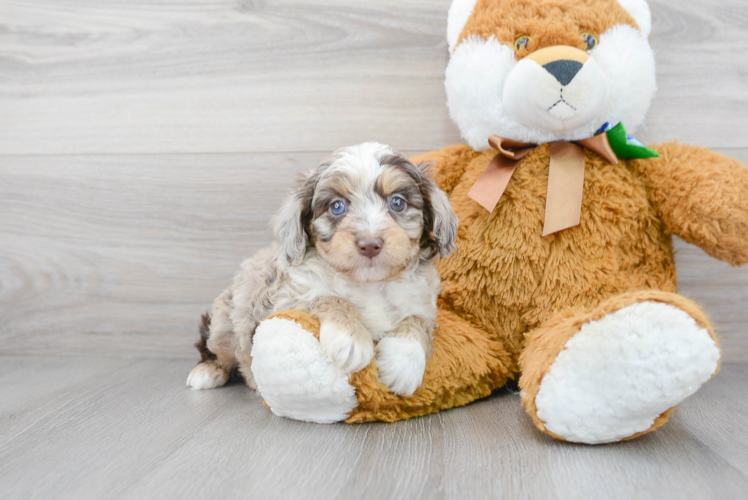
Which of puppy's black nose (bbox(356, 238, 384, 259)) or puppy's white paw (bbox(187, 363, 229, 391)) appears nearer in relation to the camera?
puppy's black nose (bbox(356, 238, 384, 259))

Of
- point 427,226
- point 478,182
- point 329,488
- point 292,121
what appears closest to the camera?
point 329,488

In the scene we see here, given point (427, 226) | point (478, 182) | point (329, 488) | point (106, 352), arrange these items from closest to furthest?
point (329, 488) < point (427, 226) < point (478, 182) < point (106, 352)

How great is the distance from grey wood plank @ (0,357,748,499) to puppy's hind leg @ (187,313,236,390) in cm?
17

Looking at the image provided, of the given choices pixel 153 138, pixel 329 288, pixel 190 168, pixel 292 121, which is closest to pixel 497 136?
pixel 329 288

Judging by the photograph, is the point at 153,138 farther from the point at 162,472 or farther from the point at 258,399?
the point at 162,472

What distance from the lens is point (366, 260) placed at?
126cm

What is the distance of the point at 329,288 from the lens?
1.40 m

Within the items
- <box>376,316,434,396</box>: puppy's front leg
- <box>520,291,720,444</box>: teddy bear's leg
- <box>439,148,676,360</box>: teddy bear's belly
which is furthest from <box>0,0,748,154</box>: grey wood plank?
<box>520,291,720,444</box>: teddy bear's leg

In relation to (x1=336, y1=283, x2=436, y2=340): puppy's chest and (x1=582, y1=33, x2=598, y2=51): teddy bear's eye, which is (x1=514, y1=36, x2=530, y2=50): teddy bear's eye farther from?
(x1=336, y1=283, x2=436, y2=340): puppy's chest

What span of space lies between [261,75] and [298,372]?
1.22 metres

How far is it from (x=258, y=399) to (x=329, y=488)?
668 millimetres

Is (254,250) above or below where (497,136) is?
below

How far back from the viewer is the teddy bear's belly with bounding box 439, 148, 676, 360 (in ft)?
4.91

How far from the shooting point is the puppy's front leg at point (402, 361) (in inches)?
50.4
